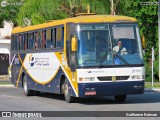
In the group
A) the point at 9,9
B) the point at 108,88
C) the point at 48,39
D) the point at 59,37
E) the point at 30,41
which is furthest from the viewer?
the point at 9,9

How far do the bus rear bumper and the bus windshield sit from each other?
691mm

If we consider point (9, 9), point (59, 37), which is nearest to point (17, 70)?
point (59, 37)

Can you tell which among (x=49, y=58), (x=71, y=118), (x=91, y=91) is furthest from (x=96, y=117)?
(x=49, y=58)

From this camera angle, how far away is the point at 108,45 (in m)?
20.5

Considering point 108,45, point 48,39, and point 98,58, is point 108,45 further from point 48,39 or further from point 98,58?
point 48,39

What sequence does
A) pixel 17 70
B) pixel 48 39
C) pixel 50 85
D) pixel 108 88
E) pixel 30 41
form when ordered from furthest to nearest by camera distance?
1. pixel 17 70
2. pixel 30 41
3. pixel 48 39
4. pixel 50 85
5. pixel 108 88

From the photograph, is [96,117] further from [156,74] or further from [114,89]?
[156,74]

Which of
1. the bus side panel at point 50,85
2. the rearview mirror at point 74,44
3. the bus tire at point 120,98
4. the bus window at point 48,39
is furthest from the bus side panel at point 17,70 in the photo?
the rearview mirror at point 74,44

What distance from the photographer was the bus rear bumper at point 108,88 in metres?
20.2

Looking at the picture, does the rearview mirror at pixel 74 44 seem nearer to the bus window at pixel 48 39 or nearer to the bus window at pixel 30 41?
the bus window at pixel 48 39

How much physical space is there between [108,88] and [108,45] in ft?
4.99

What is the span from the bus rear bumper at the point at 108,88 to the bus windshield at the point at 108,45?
0.69 meters

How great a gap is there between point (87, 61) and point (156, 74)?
3090cm

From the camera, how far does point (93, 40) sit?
20.4 meters
